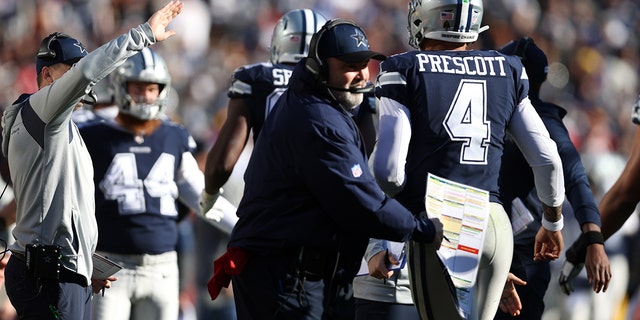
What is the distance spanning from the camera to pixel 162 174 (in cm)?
748

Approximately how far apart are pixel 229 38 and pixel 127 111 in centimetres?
1262

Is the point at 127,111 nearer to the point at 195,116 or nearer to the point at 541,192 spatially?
the point at 541,192

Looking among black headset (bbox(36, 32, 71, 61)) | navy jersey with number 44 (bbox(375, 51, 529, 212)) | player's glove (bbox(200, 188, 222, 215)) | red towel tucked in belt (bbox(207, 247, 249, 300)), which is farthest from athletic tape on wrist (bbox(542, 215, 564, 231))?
black headset (bbox(36, 32, 71, 61))

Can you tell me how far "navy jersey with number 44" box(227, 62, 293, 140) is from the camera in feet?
22.8

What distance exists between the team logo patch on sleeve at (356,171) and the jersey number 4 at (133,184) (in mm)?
2715

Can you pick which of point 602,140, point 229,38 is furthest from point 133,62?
point 229,38

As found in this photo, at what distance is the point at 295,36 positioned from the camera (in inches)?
293

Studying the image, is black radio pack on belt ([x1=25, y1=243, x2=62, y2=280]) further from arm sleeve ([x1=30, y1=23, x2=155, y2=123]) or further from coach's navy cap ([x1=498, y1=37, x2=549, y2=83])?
coach's navy cap ([x1=498, y1=37, x2=549, y2=83])

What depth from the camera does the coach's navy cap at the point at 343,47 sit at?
5.07 m

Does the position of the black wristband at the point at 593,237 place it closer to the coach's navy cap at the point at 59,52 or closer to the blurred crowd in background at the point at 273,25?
the coach's navy cap at the point at 59,52

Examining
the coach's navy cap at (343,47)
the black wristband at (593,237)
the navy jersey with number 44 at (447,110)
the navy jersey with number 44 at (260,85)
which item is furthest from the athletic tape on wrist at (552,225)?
the navy jersey with number 44 at (260,85)

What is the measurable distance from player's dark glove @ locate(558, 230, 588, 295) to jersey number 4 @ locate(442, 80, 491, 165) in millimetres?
980

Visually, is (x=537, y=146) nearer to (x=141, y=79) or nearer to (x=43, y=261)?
(x=43, y=261)

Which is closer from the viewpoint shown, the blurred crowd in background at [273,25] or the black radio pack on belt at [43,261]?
the black radio pack on belt at [43,261]
